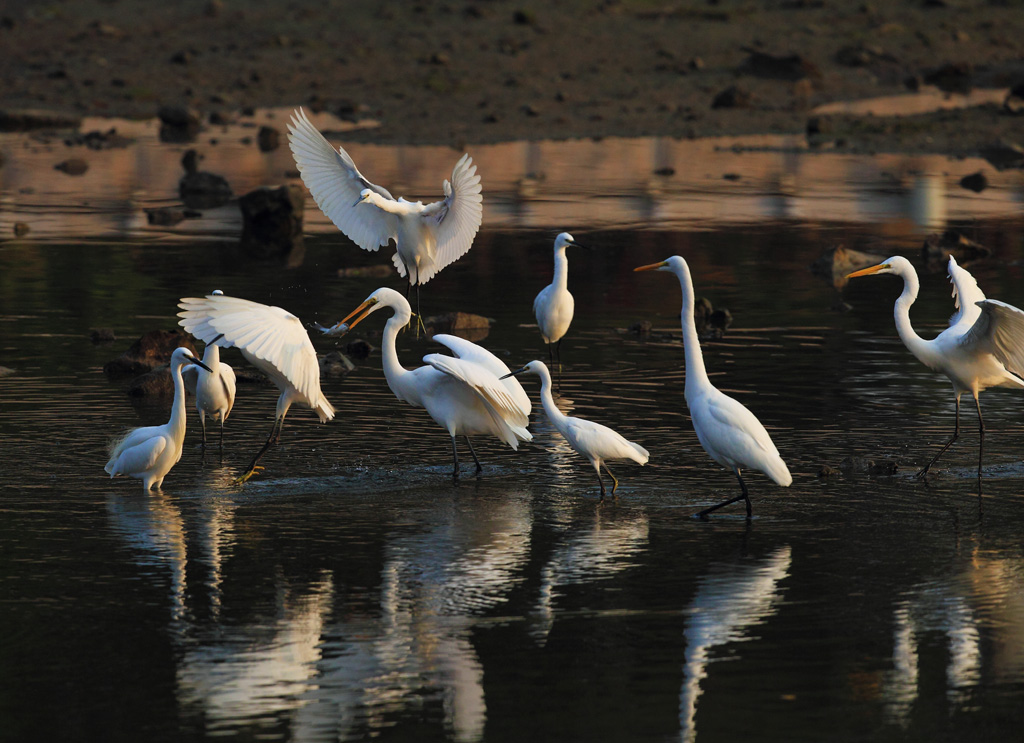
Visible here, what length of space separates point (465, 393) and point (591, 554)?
2.42 m

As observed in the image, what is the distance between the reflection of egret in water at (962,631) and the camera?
6.37 m

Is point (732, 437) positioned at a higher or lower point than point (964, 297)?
lower

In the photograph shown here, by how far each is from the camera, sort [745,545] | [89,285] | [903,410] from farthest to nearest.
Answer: [89,285]
[903,410]
[745,545]

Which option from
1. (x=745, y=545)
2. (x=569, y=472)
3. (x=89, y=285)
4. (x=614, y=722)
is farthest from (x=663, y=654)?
(x=89, y=285)

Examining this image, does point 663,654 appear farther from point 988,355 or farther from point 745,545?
point 988,355

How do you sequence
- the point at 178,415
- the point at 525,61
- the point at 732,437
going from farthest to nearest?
the point at 525,61 → the point at 178,415 → the point at 732,437

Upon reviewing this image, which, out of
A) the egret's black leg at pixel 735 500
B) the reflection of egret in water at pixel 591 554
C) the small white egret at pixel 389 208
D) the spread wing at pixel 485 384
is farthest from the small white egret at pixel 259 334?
the small white egret at pixel 389 208

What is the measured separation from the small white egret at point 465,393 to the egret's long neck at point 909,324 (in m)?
2.62

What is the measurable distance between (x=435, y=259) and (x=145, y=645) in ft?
27.8

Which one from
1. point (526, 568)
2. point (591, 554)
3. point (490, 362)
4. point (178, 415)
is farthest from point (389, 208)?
point (526, 568)

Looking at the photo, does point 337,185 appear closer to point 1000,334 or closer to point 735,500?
point 735,500

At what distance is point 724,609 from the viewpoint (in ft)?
24.0

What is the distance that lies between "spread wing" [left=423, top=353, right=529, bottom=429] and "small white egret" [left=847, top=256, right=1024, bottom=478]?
265 centimetres

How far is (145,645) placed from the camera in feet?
22.4
